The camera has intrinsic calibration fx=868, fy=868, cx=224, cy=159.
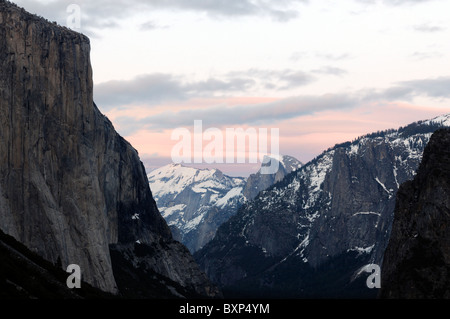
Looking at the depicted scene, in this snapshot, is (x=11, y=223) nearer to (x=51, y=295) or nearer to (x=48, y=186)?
(x=48, y=186)

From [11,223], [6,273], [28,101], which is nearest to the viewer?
[6,273]

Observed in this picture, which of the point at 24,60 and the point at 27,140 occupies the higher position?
the point at 24,60

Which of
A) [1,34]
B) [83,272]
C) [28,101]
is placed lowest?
[83,272]
